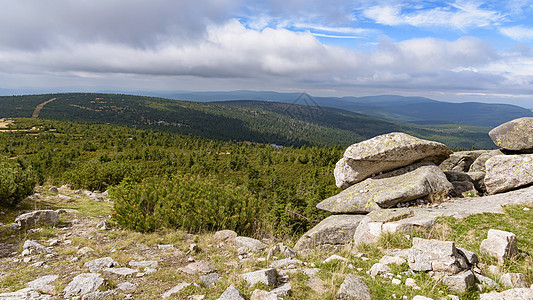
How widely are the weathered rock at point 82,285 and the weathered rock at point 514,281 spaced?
7.80 meters

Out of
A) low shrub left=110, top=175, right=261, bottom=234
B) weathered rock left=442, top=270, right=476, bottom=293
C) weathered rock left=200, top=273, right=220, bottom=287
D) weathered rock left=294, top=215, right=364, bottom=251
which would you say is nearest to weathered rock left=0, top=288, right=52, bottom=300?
weathered rock left=200, top=273, right=220, bottom=287

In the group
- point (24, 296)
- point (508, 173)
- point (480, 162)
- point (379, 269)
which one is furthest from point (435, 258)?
point (480, 162)

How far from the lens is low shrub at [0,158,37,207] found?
389 inches

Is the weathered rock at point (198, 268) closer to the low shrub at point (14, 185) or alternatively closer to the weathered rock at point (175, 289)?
the weathered rock at point (175, 289)

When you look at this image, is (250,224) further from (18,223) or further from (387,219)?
(18,223)

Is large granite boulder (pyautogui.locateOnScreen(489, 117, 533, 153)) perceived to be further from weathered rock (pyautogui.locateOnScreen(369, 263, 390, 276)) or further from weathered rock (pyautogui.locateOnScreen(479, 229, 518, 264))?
weathered rock (pyautogui.locateOnScreen(369, 263, 390, 276))

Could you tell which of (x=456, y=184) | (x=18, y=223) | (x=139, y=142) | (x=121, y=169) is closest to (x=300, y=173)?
(x=121, y=169)

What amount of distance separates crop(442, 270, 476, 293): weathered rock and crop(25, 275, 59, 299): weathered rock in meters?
7.60

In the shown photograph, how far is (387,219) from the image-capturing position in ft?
29.0

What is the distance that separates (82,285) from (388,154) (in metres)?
12.0

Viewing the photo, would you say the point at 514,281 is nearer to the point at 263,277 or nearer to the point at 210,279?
the point at 263,277

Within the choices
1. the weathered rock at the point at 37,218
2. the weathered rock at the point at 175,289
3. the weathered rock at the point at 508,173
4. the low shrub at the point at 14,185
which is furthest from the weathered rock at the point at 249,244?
the weathered rock at the point at 508,173

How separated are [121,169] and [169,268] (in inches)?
778

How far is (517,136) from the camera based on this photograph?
12.6m
